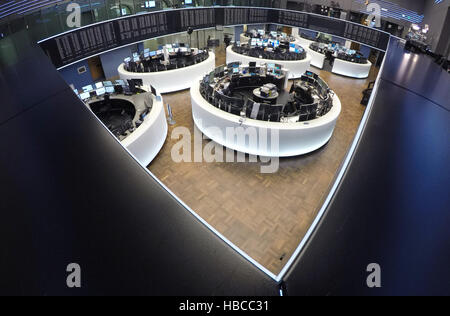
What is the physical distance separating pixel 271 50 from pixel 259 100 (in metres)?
5.88

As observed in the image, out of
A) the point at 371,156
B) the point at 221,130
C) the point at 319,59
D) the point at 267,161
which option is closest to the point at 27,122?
the point at 371,156

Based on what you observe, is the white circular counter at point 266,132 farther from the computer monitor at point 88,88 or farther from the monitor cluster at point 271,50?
the monitor cluster at point 271,50

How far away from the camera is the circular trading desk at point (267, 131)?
7141mm

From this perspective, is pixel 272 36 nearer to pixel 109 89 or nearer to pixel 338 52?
pixel 338 52

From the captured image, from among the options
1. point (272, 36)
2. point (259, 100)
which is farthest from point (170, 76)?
point (272, 36)

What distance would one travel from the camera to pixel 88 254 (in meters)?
1.55

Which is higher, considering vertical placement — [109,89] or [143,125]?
[109,89]

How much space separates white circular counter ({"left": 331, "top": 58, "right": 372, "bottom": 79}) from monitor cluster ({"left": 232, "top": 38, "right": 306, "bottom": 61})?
7.48ft

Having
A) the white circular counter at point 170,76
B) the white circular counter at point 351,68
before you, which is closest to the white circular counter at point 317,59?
the white circular counter at point 351,68

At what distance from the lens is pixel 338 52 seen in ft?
47.1

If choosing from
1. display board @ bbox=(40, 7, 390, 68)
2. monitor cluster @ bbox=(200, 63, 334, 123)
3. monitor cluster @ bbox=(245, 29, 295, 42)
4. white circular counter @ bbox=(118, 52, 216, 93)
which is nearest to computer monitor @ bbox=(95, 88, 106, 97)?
display board @ bbox=(40, 7, 390, 68)

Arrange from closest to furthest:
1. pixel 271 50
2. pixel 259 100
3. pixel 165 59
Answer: pixel 259 100
pixel 165 59
pixel 271 50

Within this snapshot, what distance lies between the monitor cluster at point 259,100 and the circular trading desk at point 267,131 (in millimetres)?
179
